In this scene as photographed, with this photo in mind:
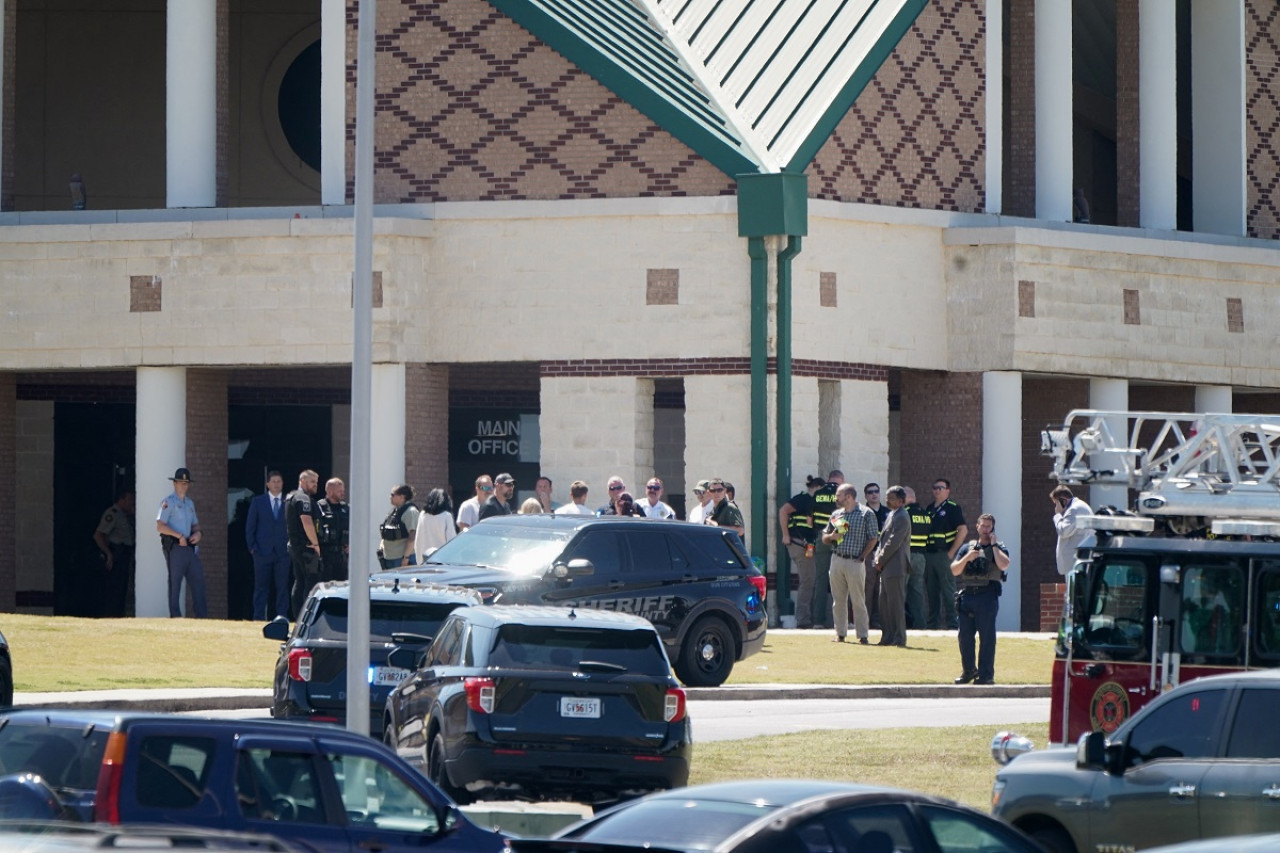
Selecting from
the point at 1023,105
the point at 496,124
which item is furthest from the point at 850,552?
the point at 1023,105

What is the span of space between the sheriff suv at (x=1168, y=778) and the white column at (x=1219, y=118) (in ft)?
83.2

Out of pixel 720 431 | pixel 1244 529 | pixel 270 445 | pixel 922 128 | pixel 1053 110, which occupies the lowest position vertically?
pixel 1244 529

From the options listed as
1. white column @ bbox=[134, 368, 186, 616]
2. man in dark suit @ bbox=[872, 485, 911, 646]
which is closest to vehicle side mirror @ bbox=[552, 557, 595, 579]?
man in dark suit @ bbox=[872, 485, 911, 646]

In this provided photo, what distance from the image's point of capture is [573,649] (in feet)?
47.1

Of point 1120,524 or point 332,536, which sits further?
point 332,536

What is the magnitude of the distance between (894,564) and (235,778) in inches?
652

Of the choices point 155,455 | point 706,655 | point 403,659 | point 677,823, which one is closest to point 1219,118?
point 155,455

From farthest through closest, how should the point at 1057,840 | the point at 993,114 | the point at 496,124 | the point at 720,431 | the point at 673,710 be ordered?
the point at 993,114, the point at 496,124, the point at 720,431, the point at 673,710, the point at 1057,840

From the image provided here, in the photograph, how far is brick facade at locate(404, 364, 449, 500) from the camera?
1204 inches

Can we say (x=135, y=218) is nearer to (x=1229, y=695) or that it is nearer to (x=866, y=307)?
(x=866, y=307)

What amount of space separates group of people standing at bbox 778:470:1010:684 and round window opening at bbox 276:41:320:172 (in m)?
12.8

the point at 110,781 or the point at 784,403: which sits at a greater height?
the point at 784,403

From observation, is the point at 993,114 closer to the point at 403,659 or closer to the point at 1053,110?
the point at 1053,110

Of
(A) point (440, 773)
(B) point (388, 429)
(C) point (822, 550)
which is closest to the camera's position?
(A) point (440, 773)
